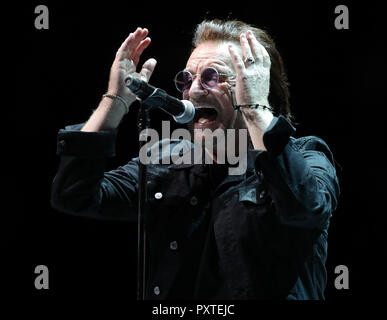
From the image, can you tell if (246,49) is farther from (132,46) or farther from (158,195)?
(158,195)

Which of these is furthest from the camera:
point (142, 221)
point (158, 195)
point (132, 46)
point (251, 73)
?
point (158, 195)

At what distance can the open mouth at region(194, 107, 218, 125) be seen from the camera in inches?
A: 76.7

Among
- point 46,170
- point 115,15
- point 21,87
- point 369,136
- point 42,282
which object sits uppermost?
point 115,15

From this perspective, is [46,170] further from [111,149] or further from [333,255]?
[333,255]

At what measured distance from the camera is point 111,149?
67.5 inches

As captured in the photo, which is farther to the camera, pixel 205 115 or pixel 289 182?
pixel 205 115

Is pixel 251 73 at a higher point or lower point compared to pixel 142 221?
higher

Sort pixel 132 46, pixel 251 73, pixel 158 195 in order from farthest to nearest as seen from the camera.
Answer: pixel 158 195
pixel 132 46
pixel 251 73

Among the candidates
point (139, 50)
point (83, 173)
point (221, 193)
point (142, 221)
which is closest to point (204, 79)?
point (139, 50)

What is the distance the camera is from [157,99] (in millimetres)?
1452

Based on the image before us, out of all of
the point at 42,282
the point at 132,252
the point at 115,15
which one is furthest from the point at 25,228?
the point at 115,15

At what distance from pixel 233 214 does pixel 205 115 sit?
0.42 meters

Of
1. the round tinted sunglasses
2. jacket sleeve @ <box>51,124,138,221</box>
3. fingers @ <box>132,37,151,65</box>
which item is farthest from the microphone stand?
the round tinted sunglasses

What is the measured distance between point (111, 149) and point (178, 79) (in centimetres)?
42
